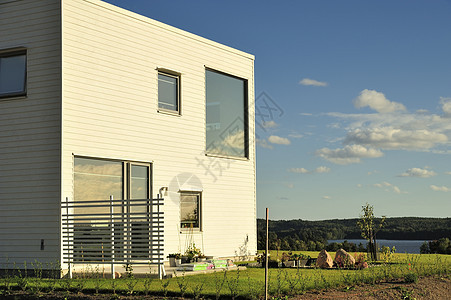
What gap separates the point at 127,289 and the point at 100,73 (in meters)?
6.57

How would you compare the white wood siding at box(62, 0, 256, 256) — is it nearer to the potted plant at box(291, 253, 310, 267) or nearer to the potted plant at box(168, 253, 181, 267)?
the potted plant at box(168, 253, 181, 267)

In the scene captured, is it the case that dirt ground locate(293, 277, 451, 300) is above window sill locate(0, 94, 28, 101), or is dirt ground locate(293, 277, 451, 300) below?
below

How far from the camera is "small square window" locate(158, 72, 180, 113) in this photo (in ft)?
55.2

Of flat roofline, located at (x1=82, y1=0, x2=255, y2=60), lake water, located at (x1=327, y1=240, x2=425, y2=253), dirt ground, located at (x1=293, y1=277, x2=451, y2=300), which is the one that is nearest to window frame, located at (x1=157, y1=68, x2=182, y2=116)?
flat roofline, located at (x1=82, y1=0, x2=255, y2=60)

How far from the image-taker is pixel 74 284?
36.7ft

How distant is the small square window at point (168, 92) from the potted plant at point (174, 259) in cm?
428

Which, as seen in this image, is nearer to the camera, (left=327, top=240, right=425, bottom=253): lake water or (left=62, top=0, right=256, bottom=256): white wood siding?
(left=62, top=0, right=256, bottom=256): white wood siding

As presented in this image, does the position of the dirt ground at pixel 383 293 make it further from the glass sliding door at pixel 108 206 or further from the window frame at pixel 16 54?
the window frame at pixel 16 54

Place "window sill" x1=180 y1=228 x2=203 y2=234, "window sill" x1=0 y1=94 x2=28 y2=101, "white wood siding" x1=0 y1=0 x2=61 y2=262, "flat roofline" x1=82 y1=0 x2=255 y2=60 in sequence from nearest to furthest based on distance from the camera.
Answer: "white wood siding" x1=0 y1=0 x2=61 y2=262 → "window sill" x1=0 y1=94 x2=28 y2=101 → "flat roofline" x1=82 y1=0 x2=255 y2=60 → "window sill" x1=180 y1=228 x2=203 y2=234

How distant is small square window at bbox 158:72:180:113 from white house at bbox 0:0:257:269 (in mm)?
41

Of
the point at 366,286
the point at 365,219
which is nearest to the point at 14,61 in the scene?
the point at 366,286

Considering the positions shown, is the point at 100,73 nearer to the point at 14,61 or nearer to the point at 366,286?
the point at 14,61

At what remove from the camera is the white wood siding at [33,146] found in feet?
45.4

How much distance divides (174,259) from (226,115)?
19.0 ft
